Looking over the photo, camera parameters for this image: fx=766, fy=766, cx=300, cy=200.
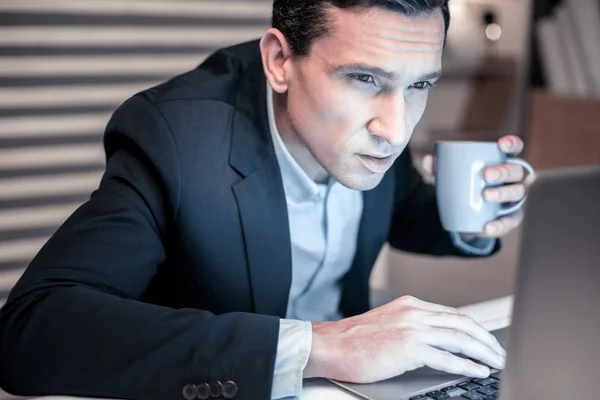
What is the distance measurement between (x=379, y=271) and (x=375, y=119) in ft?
3.62

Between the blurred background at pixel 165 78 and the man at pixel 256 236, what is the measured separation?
1.71ft

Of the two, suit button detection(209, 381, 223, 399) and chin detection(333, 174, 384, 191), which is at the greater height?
chin detection(333, 174, 384, 191)

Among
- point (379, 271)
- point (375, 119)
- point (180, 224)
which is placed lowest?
point (379, 271)

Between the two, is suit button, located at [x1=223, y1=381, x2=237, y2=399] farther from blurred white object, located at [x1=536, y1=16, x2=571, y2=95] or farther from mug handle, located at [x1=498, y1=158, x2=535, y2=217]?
blurred white object, located at [x1=536, y1=16, x2=571, y2=95]

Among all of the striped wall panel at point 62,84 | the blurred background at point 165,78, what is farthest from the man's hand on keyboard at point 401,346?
the striped wall panel at point 62,84

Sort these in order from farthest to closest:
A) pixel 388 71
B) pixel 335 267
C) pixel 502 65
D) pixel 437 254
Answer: pixel 502 65, pixel 437 254, pixel 335 267, pixel 388 71

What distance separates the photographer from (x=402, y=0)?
1.11 meters

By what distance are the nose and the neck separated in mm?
256

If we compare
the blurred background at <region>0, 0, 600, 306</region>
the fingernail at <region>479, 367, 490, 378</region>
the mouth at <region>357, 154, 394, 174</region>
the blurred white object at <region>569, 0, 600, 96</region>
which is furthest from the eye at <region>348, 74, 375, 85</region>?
the blurred white object at <region>569, 0, 600, 96</region>

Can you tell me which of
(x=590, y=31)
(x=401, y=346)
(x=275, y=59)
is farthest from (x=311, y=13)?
(x=590, y=31)

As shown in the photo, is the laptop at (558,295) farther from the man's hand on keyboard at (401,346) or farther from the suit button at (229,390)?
the suit button at (229,390)

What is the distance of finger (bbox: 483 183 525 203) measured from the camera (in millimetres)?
1249

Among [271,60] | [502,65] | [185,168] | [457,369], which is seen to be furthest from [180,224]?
[502,65]

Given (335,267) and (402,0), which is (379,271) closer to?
(335,267)
